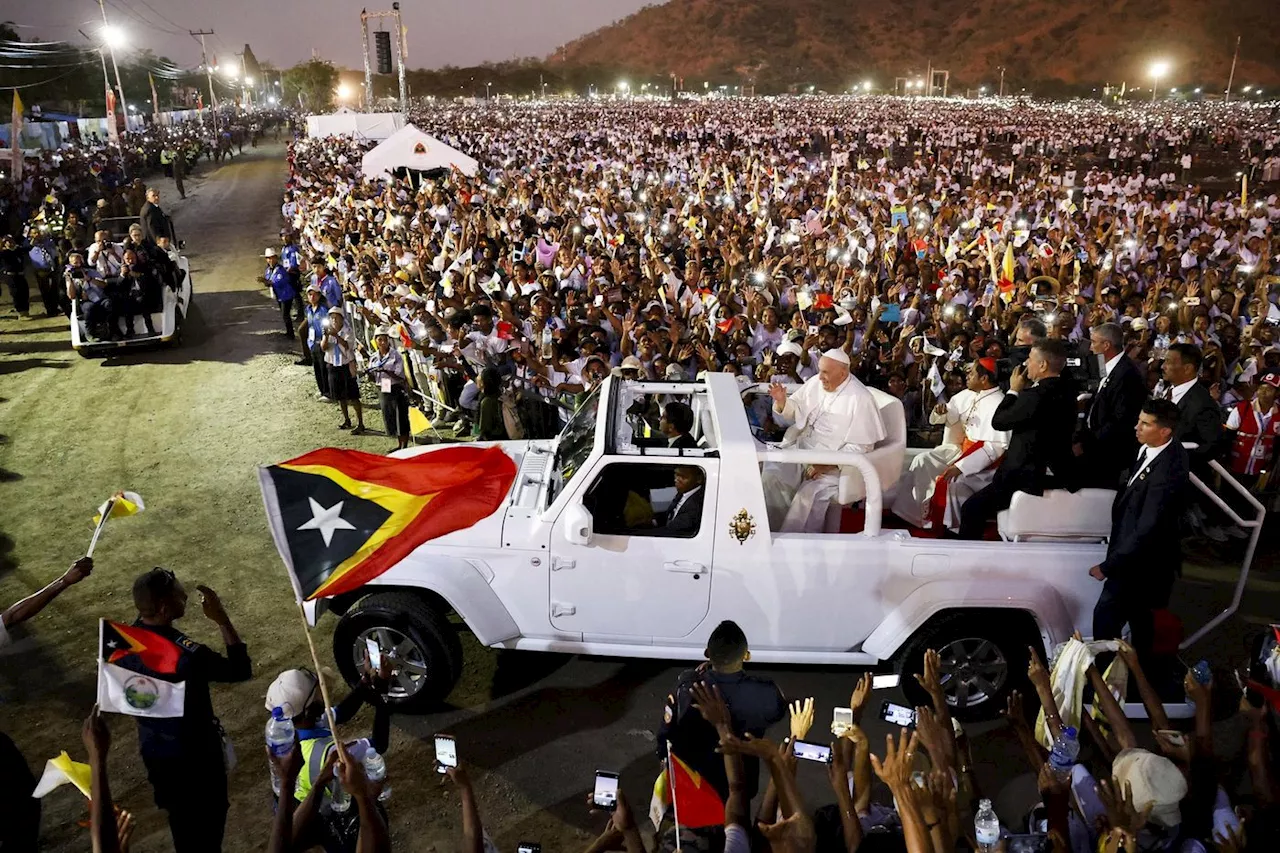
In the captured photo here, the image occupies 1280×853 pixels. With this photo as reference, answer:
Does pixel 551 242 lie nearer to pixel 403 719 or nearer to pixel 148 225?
pixel 148 225

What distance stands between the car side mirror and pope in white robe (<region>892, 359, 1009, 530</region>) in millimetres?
2290

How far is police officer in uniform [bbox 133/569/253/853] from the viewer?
11.7 feet

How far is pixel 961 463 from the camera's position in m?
5.65

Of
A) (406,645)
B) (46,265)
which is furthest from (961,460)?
(46,265)

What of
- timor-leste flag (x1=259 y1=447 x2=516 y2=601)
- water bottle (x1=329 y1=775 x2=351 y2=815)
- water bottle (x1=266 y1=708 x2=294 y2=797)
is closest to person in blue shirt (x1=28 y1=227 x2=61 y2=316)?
timor-leste flag (x1=259 y1=447 x2=516 y2=601)

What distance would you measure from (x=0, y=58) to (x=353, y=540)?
6503 centimetres

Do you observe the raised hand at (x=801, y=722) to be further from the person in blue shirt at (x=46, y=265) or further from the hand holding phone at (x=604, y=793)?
the person in blue shirt at (x=46, y=265)

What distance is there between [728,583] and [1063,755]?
2.05 metres

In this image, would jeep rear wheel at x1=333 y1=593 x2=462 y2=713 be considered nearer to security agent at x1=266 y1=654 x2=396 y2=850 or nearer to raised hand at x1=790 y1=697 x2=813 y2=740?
security agent at x1=266 y1=654 x2=396 y2=850

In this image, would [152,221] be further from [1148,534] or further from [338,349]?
[1148,534]

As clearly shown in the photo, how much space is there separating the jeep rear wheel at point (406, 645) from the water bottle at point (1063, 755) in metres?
3.26

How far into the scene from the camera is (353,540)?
411cm

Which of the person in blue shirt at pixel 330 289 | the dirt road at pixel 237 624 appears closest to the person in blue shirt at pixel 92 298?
the dirt road at pixel 237 624

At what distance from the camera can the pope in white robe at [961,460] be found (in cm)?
563
